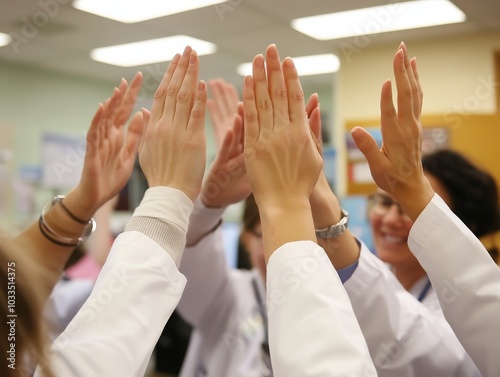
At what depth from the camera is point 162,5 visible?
12.1 feet

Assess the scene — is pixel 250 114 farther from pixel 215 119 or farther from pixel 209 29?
pixel 209 29

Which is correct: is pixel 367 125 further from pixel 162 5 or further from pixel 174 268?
pixel 174 268

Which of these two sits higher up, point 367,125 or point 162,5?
point 162,5

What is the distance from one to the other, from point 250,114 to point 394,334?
55 cm

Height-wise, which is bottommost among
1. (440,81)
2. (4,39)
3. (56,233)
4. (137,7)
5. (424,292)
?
(440,81)

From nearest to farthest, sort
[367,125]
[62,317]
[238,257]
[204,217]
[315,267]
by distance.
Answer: [315,267]
[204,217]
[62,317]
[238,257]
[367,125]

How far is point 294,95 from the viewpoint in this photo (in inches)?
35.2

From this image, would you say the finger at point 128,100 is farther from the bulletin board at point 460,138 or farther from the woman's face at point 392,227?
the bulletin board at point 460,138

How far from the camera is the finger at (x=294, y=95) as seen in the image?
89 centimetres

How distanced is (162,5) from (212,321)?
2.49 m

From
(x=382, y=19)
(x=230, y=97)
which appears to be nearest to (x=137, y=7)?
(x=382, y=19)

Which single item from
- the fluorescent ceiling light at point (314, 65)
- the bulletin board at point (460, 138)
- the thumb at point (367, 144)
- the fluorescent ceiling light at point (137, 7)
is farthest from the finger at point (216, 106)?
the fluorescent ceiling light at point (314, 65)

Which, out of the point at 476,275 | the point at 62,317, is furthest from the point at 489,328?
the point at 62,317

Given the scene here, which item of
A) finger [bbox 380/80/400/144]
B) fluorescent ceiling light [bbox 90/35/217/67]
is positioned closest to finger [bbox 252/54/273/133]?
finger [bbox 380/80/400/144]
